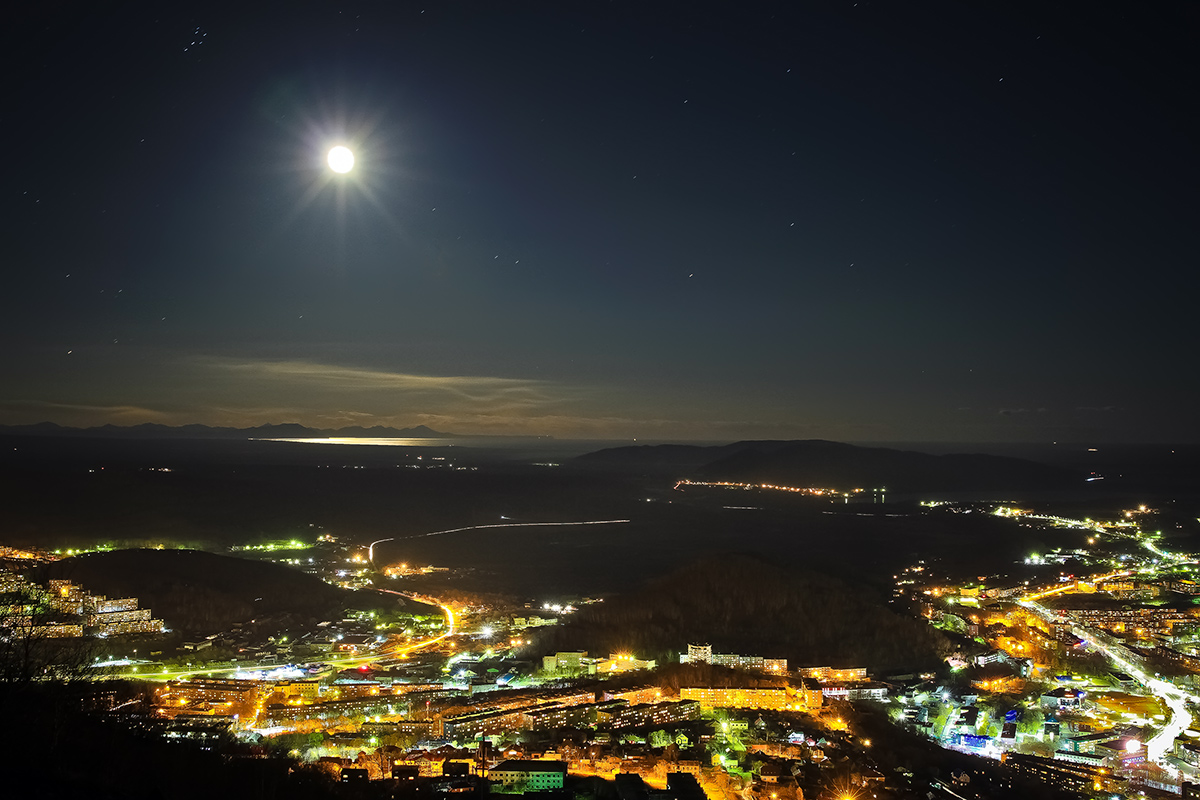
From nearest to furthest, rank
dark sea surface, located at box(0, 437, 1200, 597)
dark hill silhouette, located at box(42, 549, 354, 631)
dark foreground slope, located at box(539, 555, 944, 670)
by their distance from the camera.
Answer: dark foreground slope, located at box(539, 555, 944, 670) < dark hill silhouette, located at box(42, 549, 354, 631) < dark sea surface, located at box(0, 437, 1200, 597)

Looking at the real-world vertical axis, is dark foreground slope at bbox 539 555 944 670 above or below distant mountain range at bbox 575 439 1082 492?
below

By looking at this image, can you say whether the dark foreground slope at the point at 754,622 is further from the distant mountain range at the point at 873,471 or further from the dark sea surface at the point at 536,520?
the distant mountain range at the point at 873,471

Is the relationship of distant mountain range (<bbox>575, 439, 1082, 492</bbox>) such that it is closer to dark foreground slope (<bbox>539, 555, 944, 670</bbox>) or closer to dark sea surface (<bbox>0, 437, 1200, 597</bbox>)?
dark sea surface (<bbox>0, 437, 1200, 597</bbox>)

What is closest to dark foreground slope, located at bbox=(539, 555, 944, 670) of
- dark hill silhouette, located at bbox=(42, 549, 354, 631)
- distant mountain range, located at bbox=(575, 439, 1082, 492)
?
dark hill silhouette, located at bbox=(42, 549, 354, 631)

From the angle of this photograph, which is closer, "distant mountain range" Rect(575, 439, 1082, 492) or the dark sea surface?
the dark sea surface

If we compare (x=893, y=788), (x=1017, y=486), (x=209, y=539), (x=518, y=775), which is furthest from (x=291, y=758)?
(x=1017, y=486)

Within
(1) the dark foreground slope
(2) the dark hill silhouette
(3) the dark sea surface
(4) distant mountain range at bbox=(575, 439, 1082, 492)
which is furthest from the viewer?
(4) distant mountain range at bbox=(575, 439, 1082, 492)

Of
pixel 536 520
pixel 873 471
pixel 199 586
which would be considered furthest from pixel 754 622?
pixel 873 471

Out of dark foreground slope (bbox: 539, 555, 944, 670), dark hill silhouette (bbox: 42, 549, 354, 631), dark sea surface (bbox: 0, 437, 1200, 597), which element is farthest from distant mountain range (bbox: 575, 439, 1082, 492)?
dark hill silhouette (bbox: 42, 549, 354, 631)

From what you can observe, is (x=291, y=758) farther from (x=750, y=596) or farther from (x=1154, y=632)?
(x=1154, y=632)
